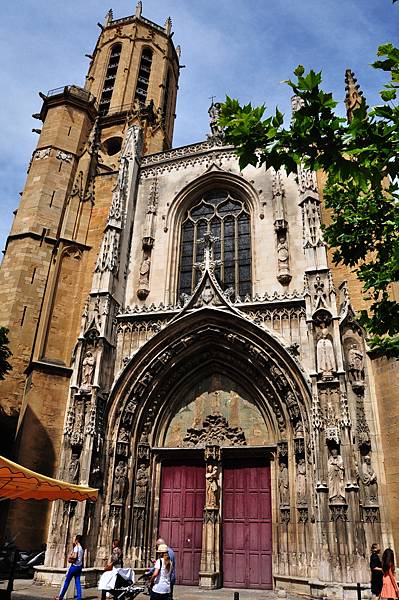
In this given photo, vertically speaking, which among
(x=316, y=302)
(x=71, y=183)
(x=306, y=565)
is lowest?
(x=306, y=565)

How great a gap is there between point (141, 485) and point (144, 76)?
25118mm

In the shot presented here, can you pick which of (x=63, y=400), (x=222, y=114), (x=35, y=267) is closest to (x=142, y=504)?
(x=63, y=400)

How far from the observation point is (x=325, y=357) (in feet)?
38.2

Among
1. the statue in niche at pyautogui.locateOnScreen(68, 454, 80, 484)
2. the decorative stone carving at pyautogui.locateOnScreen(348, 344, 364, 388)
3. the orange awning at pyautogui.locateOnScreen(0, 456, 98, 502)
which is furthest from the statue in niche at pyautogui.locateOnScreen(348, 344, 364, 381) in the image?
the statue in niche at pyautogui.locateOnScreen(68, 454, 80, 484)

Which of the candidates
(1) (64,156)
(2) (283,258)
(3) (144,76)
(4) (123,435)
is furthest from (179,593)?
(3) (144,76)

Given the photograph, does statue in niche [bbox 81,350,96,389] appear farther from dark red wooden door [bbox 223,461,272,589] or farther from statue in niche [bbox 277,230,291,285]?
statue in niche [bbox 277,230,291,285]

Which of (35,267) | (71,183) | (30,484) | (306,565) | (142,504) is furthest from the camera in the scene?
(71,183)

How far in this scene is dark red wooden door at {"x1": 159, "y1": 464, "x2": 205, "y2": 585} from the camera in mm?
12234

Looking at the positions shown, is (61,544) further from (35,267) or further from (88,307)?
(35,267)

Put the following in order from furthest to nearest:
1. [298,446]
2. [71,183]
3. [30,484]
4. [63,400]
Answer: [71,183]
[63,400]
[298,446]
[30,484]

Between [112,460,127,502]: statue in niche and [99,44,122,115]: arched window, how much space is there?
21011 mm

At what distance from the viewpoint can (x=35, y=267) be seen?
52.2 ft

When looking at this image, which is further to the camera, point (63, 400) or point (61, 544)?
point (63, 400)

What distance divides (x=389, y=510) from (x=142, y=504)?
5934mm
